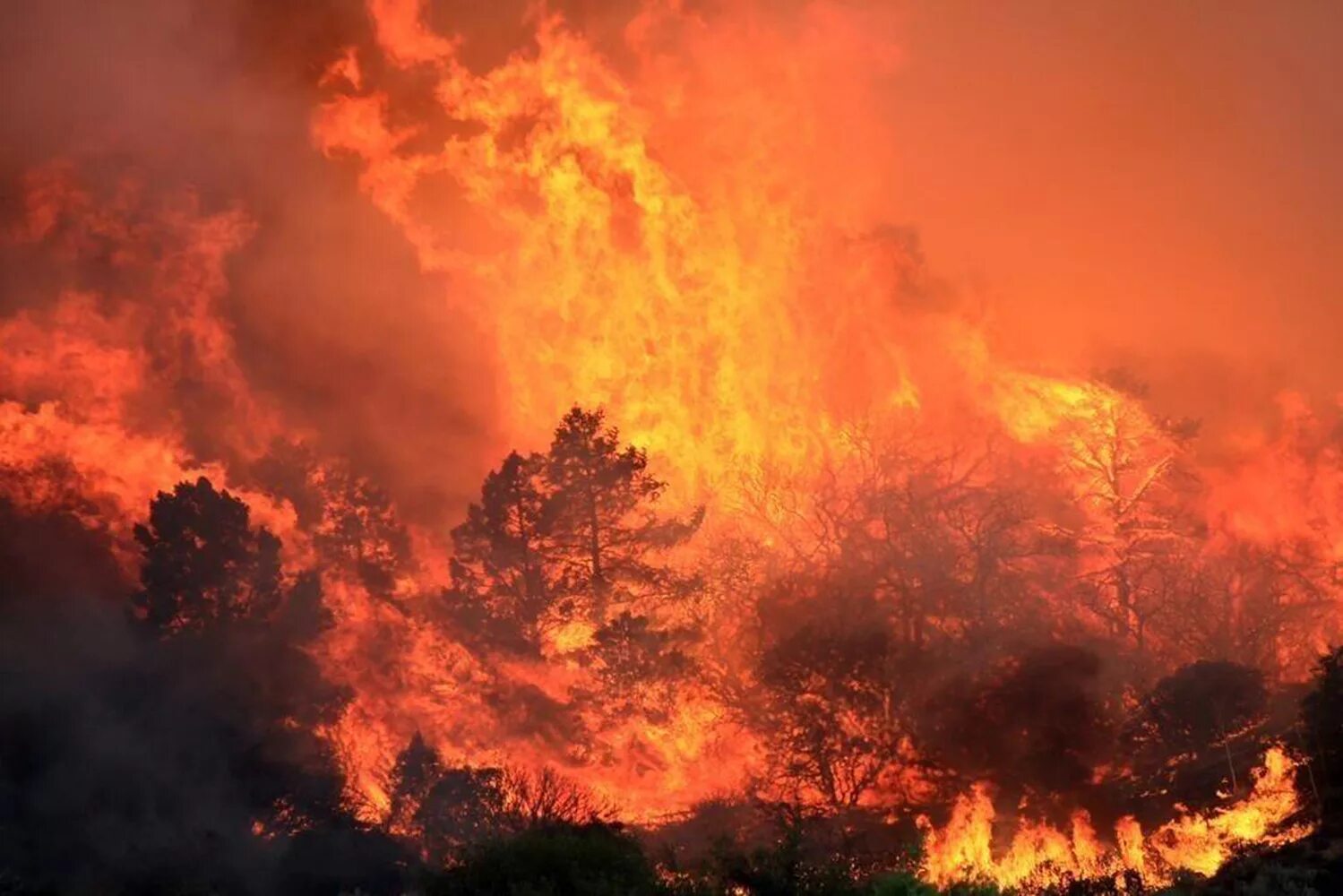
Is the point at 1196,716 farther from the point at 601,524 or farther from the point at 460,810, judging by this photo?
the point at 460,810

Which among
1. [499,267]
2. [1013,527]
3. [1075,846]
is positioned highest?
[499,267]

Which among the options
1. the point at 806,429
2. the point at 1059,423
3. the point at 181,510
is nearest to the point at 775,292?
the point at 806,429

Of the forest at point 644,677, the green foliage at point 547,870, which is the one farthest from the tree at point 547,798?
the green foliage at point 547,870

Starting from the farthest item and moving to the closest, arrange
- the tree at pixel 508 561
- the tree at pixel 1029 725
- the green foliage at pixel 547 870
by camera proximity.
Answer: the tree at pixel 508 561
the tree at pixel 1029 725
the green foliage at pixel 547 870

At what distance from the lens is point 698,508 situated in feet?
144

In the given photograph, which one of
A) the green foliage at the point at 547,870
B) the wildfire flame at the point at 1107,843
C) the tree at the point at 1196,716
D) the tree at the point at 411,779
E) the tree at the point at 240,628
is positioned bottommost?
the wildfire flame at the point at 1107,843

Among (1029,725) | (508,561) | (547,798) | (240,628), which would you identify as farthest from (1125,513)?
(240,628)

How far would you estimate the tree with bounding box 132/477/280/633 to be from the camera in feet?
138

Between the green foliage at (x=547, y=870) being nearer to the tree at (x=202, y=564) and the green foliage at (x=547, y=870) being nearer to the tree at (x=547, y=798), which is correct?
the tree at (x=547, y=798)

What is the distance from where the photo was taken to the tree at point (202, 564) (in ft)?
138

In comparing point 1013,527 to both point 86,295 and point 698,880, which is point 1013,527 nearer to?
point 698,880

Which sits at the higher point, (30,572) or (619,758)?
(30,572)

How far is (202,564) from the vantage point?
140 feet

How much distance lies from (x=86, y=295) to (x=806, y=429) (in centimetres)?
3337
